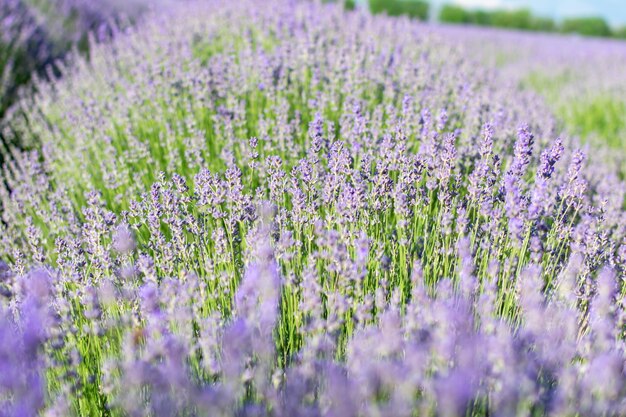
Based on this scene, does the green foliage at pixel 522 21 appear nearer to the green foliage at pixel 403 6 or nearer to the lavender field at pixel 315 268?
the green foliage at pixel 403 6

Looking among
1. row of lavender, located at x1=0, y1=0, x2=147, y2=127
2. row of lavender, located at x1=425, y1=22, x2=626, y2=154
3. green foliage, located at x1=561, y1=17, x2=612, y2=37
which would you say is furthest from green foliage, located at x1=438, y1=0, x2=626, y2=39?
row of lavender, located at x1=0, y1=0, x2=147, y2=127

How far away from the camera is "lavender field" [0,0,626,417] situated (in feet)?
A: 4.42

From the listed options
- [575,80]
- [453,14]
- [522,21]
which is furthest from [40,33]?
[522,21]

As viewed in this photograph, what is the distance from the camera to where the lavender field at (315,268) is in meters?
1.35

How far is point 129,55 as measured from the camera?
14.6 feet

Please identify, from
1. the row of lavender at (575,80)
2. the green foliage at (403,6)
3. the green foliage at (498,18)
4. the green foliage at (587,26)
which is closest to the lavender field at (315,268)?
the row of lavender at (575,80)

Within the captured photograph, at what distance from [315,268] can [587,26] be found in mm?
25199

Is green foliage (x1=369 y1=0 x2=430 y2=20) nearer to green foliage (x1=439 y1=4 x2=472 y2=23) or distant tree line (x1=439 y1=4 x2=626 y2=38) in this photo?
green foliage (x1=439 y1=4 x2=472 y2=23)

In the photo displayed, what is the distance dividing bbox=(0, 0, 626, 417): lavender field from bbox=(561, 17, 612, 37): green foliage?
73.5 feet

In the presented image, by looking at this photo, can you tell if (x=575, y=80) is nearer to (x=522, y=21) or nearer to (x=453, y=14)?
(x=453, y=14)

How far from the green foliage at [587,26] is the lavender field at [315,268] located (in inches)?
882

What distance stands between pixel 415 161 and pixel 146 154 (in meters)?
1.47

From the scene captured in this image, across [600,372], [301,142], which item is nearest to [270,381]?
[600,372]

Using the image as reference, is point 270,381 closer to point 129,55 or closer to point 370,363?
point 370,363
